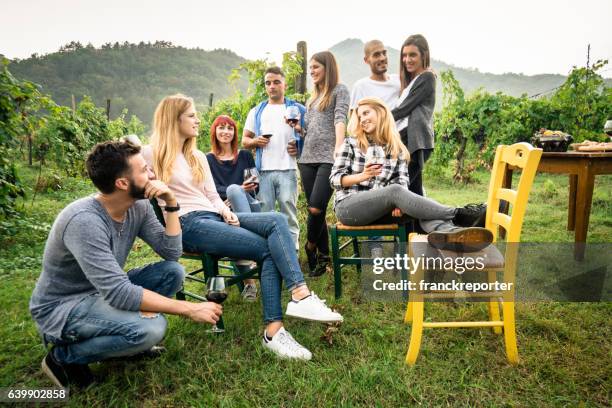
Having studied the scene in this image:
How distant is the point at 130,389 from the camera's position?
5.92ft

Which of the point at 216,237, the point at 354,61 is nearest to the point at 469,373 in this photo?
the point at 216,237

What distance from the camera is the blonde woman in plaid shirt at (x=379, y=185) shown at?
2438 millimetres

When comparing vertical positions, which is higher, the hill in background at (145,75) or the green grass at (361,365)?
the hill in background at (145,75)

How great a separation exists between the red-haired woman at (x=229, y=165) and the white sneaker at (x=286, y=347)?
0.79 meters

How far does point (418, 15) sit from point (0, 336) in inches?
280

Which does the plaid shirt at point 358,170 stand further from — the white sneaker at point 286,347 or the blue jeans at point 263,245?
the white sneaker at point 286,347

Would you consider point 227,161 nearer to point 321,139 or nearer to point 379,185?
point 321,139

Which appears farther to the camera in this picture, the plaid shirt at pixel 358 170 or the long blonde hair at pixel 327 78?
the long blonde hair at pixel 327 78

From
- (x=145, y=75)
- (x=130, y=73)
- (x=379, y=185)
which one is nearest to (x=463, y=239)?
(x=379, y=185)

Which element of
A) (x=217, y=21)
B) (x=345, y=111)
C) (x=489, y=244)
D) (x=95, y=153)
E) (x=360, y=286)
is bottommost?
(x=360, y=286)

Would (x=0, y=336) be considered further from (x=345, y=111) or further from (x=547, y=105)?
(x=547, y=105)

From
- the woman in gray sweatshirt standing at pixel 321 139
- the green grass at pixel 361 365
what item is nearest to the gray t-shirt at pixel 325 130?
the woman in gray sweatshirt standing at pixel 321 139

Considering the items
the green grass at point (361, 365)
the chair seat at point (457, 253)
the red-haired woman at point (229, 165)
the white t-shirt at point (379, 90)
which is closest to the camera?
the green grass at point (361, 365)

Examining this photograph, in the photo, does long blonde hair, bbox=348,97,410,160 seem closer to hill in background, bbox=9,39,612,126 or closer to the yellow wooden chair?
the yellow wooden chair
